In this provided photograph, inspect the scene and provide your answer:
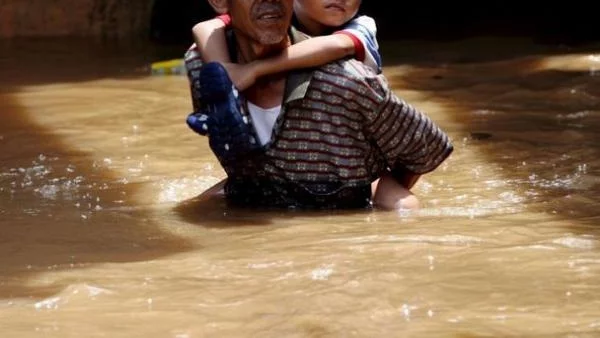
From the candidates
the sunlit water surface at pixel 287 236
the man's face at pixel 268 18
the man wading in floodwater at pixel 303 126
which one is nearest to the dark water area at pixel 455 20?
the sunlit water surface at pixel 287 236

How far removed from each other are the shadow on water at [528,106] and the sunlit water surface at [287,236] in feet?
0.08

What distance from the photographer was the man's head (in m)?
4.59

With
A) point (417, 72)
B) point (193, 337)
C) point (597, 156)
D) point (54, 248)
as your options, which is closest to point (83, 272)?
point (54, 248)

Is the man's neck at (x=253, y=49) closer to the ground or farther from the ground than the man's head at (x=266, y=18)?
closer to the ground

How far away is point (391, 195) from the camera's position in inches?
191

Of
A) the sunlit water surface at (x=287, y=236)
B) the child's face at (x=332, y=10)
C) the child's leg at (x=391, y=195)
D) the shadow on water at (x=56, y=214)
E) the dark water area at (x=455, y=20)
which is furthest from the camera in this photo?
the dark water area at (x=455, y=20)

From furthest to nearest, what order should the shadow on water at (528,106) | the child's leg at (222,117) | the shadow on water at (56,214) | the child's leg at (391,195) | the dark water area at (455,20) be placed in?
1. the dark water area at (455,20)
2. the shadow on water at (528,106)
3. the child's leg at (391,195)
4. the child's leg at (222,117)
5. the shadow on water at (56,214)

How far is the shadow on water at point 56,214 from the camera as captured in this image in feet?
12.9

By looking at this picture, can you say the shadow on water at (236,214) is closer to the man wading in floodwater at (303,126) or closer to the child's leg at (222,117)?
the man wading in floodwater at (303,126)

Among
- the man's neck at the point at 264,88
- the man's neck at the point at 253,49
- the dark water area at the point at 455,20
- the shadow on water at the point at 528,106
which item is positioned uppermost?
the man's neck at the point at 253,49

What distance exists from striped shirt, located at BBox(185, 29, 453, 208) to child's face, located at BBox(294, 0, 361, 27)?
0.34 feet

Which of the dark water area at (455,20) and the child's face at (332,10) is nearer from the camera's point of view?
the child's face at (332,10)

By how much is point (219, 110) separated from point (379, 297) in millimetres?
1417

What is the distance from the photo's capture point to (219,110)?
15.0 ft
